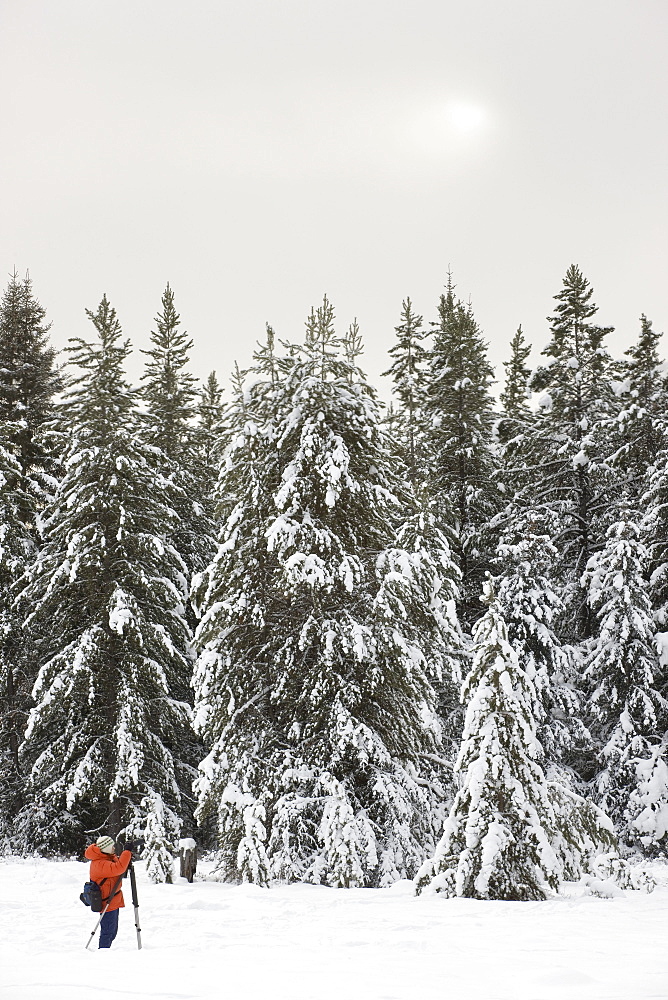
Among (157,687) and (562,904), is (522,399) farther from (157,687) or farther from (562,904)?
(562,904)

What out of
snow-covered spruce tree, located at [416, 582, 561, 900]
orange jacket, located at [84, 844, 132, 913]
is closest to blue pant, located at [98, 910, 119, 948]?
orange jacket, located at [84, 844, 132, 913]

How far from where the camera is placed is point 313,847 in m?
15.8

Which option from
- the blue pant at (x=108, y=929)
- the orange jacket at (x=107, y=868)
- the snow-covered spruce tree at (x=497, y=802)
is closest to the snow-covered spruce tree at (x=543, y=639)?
the snow-covered spruce tree at (x=497, y=802)

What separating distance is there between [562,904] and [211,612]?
8.08 m

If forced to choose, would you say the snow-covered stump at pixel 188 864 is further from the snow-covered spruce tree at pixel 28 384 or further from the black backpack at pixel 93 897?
the snow-covered spruce tree at pixel 28 384

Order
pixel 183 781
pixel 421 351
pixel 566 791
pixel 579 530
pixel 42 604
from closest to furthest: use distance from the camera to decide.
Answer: pixel 566 791, pixel 42 604, pixel 183 781, pixel 579 530, pixel 421 351

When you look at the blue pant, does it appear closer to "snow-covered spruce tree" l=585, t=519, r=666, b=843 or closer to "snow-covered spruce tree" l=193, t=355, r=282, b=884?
"snow-covered spruce tree" l=193, t=355, r=282, b=884

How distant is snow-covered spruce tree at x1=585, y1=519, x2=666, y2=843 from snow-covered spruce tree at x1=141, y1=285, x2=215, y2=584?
1145 cm

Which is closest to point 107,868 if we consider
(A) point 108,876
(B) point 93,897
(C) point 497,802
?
(A) point 108,876

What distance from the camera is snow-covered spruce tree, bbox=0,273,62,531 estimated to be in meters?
25.1

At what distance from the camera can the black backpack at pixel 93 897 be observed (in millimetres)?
9312

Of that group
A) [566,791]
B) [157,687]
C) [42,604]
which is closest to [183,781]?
[157,687]

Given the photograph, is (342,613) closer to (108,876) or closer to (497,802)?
(497,802)

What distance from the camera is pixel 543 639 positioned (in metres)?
21.8
